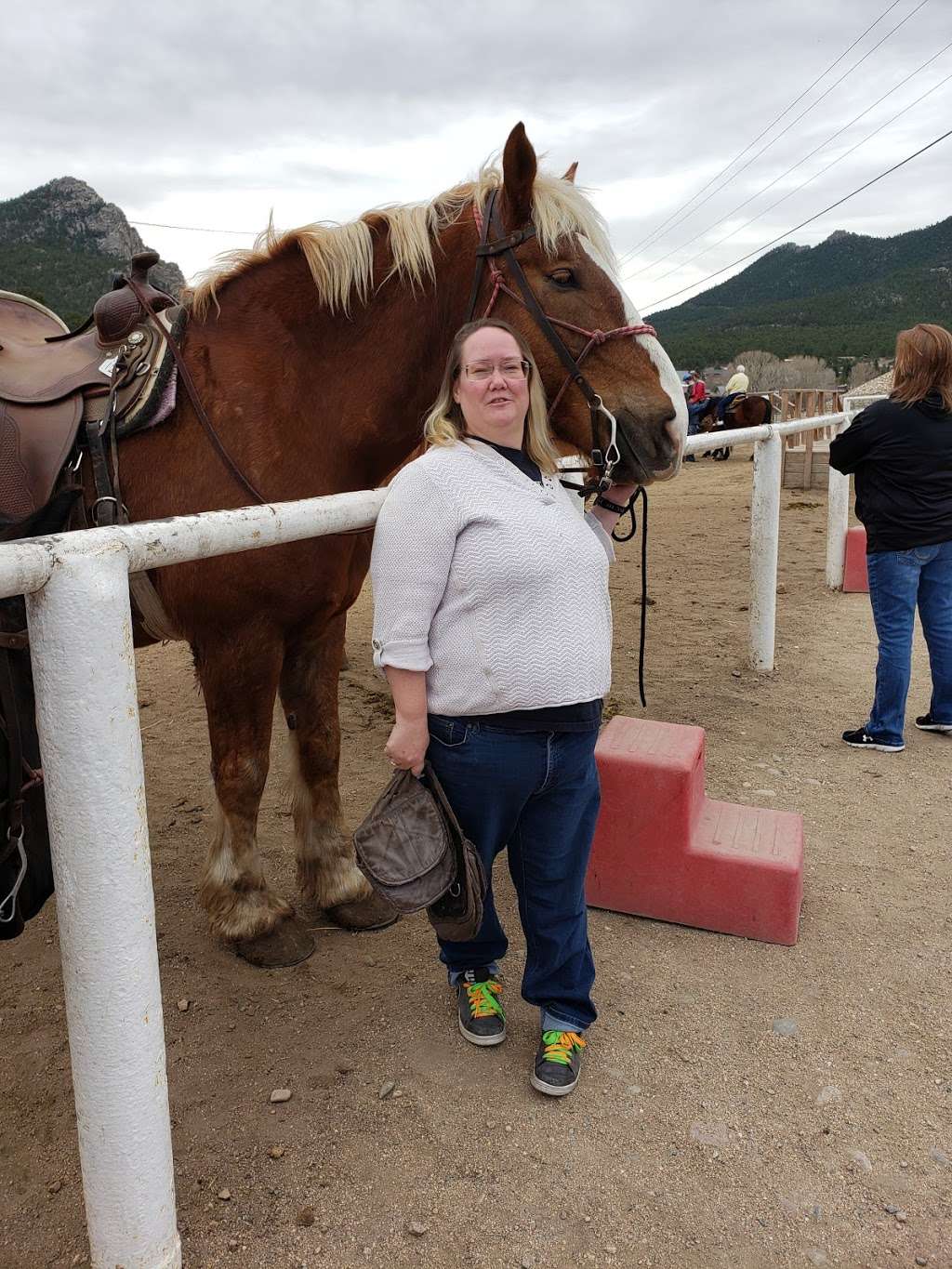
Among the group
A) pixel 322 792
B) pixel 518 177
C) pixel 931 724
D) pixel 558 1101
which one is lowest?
pixel 558 1101

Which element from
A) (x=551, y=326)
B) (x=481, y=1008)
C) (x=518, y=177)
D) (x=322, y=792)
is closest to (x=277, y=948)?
(x=322, y=792)

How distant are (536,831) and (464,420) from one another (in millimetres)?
906

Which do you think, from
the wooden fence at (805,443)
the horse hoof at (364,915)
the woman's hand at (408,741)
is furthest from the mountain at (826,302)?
the woman's hand at (408,741)

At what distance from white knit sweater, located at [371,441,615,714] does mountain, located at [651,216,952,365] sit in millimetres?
48728

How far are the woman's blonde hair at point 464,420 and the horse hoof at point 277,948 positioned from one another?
4.85 ft

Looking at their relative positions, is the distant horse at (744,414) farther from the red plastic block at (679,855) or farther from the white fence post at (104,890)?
the white fence post at (104,890)

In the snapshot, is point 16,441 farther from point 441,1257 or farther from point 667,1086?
point 667,1086

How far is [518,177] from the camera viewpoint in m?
2.17

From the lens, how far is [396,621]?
1662 millimetres

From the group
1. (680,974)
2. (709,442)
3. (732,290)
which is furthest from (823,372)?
(732,290)

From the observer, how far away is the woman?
1657mm

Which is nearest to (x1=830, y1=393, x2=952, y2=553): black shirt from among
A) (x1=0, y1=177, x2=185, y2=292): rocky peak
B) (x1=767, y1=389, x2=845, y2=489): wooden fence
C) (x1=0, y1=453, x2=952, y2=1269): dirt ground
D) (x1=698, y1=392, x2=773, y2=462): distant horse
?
(x1=0, y1=453, x2=952, y2=1269): dirt ground

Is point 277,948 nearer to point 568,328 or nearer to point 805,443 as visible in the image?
point 568,328

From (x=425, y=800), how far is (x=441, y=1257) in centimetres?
78
